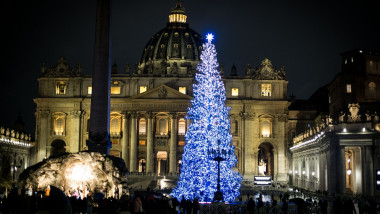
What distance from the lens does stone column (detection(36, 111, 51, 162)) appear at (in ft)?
308

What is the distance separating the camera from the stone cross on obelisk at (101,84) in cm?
3709

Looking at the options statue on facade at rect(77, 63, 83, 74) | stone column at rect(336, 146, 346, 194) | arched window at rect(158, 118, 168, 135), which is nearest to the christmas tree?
stone column at rect(336, 146, 346, 194)

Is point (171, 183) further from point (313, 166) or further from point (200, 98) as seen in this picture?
point (200, 98)

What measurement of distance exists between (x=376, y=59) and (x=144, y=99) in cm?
3681

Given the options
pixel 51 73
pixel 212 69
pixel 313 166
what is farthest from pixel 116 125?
pixel 212 69

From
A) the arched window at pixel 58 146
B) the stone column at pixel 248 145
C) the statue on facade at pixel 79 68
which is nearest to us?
the stone column at pixel 248 145

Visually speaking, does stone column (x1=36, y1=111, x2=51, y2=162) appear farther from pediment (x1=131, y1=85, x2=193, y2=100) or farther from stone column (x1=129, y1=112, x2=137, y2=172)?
pediment (x1=131, y1=85, x2=193, y2=100)

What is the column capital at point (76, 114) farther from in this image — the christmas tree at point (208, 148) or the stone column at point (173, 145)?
the christmas tree at point (208, 148)

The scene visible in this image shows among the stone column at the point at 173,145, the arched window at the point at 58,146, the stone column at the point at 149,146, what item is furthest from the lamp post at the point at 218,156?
the arched window at the point at 58,146

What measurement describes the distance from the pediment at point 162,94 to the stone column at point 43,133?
1435 cm

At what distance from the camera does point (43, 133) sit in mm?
94750

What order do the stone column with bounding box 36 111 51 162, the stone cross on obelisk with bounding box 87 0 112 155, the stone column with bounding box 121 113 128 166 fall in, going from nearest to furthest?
the stone cross on obelisk with bounding box 87 0 112 155 → the stone column with bounding box 36 111 51 162 → the stone column with bounding box 121 113 128 166

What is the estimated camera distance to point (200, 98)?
40.3 m

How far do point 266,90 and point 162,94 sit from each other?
16812 millimetres
